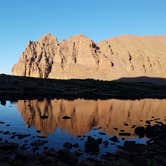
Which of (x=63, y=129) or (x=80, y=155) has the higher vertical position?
(x=63, y=129)

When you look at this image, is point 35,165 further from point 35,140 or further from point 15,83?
point 15,83

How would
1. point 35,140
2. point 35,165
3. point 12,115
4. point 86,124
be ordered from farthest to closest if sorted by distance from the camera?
1. point 12,115
2. point 86,124
3. point 35,140
4. point 35,165

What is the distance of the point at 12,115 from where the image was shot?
48.8 meters

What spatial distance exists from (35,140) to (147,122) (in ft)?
62.5

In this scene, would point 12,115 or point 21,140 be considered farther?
point 12,115

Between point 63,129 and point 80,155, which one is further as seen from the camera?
point 63,129

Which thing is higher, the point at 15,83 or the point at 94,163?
the point at 15,83

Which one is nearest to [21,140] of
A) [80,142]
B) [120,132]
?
[80,142]

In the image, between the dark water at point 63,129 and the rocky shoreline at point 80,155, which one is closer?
the rocky shoreline at point 80,155

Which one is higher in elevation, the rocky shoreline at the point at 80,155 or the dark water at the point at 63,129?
the dark water at the point at 63,129

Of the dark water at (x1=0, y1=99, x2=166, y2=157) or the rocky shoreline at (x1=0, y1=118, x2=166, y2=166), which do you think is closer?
the rocky shoreline at (x1=0, y1=118, x2=166, y2=166)

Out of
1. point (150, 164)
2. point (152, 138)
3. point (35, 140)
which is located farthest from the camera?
point (152, 138)

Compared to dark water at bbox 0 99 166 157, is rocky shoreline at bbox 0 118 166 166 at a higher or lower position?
lower

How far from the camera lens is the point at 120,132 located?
36.2 meters
